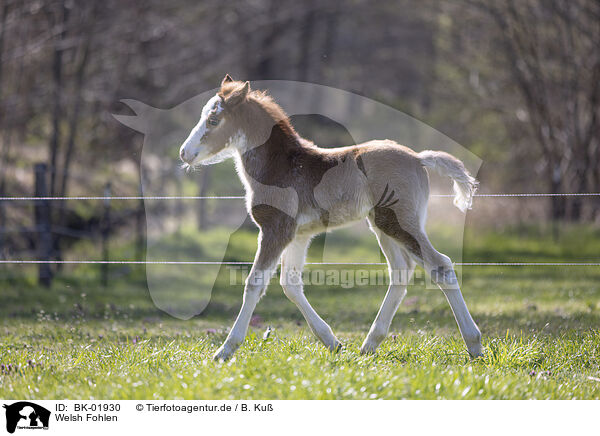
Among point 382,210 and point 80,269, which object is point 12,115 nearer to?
point 80,269

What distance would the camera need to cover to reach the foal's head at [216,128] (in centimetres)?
491

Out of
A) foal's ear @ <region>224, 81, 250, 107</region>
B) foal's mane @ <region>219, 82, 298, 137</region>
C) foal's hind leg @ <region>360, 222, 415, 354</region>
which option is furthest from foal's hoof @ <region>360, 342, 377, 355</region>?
foal's ear @ <region>224, 81, 250, 107</region>

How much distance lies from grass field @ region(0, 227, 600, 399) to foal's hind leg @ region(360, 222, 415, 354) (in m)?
0.14

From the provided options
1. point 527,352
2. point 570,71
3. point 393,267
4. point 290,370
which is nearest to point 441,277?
point 393,267

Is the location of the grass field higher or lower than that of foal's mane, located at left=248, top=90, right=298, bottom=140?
lower

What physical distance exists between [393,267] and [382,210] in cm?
61

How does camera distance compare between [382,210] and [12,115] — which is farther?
[12,115]

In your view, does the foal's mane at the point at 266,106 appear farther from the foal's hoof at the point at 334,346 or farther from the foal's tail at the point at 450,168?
the foal's hoof at the point at 334,346

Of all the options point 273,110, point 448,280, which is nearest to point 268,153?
point 273,110

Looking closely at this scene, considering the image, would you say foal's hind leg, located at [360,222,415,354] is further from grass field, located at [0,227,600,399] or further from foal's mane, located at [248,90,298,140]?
foal's mane, located at [248,90,298,140]

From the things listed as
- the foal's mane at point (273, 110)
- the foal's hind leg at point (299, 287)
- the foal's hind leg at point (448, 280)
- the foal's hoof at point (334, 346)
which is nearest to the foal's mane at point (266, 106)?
the foal's mane at point (273, 110)

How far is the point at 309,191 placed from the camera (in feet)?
16.6

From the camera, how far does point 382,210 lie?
499 centimetres

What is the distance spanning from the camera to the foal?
4906 millimetres
